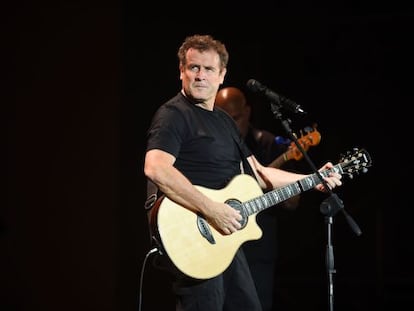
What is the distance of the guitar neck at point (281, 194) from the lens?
3670 millimetres

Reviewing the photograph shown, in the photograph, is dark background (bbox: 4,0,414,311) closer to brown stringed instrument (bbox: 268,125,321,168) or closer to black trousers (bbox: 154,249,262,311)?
brown stringed instrument (bbox: 268,125,321,168)

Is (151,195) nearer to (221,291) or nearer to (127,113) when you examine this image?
(221,291)

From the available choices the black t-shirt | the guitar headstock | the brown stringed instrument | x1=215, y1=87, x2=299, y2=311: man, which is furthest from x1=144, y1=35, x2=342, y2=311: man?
x1=215, y1=87, x2=299, y2=311: man

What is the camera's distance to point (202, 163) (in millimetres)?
3590

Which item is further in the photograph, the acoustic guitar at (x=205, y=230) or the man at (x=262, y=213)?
the man at (x=262, y=213)

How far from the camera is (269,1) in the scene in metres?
6.02

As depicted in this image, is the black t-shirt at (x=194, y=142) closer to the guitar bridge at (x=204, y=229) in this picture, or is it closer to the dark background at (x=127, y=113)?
the guitar bridge at (x=204, y=229)

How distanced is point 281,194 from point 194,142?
60 centimetres

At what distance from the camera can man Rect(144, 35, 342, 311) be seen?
11.1 feet

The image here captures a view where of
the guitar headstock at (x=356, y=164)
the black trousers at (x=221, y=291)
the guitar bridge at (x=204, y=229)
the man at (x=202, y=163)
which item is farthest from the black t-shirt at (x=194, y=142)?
the guitar headstock at (x=356, y=164)

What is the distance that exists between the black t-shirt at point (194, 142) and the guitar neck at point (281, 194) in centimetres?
19

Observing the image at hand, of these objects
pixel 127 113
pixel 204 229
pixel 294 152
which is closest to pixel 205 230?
pixel 204 229

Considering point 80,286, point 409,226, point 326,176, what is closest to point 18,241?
point 80,286

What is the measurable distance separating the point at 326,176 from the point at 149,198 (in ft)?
3.35
